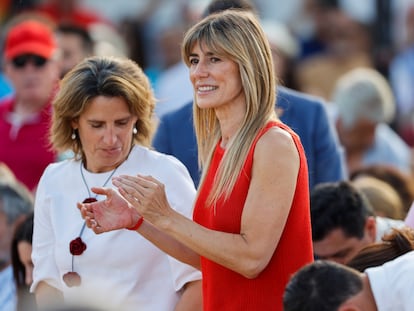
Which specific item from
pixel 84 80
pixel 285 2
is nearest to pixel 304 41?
pixel 285 2

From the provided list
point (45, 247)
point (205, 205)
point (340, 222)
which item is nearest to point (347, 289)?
point (205, 205)

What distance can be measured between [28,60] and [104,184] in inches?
143

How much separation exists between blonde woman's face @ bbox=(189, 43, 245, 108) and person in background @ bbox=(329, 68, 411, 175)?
444cm

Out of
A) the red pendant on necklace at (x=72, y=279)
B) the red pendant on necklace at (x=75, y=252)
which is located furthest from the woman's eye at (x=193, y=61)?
the red pendant on necklace at (x=72, y=279)

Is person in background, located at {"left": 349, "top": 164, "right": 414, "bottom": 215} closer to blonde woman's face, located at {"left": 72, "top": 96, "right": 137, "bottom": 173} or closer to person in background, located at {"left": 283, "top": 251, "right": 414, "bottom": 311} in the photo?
blonde woman's face, located at {"left": 72, "top": 96, "right": 137, "bottom": 173}

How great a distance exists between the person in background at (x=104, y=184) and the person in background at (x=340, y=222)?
1.13 meters

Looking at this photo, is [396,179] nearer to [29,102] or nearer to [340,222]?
[340,222]

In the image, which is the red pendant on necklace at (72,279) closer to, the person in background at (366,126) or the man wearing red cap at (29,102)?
the man wearing red cap at (29,102)

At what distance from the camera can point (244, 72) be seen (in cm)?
457

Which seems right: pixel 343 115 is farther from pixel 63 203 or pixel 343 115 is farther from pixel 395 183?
pixel 63 203

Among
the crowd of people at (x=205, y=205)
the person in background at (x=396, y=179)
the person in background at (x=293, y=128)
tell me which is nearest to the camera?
the crowd of people at (x=205, y=205)

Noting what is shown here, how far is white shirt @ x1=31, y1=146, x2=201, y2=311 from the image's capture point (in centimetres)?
487

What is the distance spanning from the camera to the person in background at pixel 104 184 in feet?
16.0

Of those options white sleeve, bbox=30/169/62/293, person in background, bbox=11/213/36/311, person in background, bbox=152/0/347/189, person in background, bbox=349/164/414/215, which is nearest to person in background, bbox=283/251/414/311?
white sleeve, bbox=30/169/62/293
